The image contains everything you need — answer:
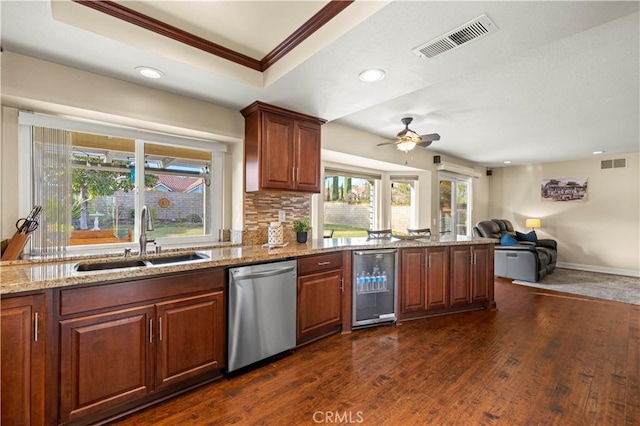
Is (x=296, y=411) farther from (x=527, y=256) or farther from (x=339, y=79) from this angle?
(x=527, y=256)

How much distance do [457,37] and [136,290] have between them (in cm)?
244

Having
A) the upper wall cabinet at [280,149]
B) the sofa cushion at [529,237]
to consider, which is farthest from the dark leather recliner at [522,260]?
the upper wall cabinet at [280,149]

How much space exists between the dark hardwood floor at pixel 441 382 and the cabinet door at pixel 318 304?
143mm

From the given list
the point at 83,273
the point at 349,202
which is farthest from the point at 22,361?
the point at 349,202

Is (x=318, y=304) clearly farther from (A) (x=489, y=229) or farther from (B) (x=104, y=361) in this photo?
(A) (x=489, y=229)

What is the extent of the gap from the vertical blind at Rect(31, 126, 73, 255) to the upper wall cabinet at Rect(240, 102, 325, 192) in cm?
143

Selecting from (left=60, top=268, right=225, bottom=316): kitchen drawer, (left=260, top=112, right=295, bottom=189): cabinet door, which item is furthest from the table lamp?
(left=60, top=268, right=225, bottom=316): kitchen drawer

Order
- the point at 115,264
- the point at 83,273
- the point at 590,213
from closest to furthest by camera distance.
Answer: the point at 83,273
the point at 115,264
the point at 590,213

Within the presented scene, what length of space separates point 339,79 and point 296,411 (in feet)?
7.69

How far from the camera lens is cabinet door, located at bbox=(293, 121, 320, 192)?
123 inches

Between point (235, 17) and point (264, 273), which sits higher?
point (235, 17)

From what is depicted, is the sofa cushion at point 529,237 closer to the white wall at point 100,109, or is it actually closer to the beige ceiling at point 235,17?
the white wall at point 100,109

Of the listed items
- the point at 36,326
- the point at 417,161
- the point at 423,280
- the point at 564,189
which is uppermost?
the point at 417,161

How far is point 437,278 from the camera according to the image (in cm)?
343
